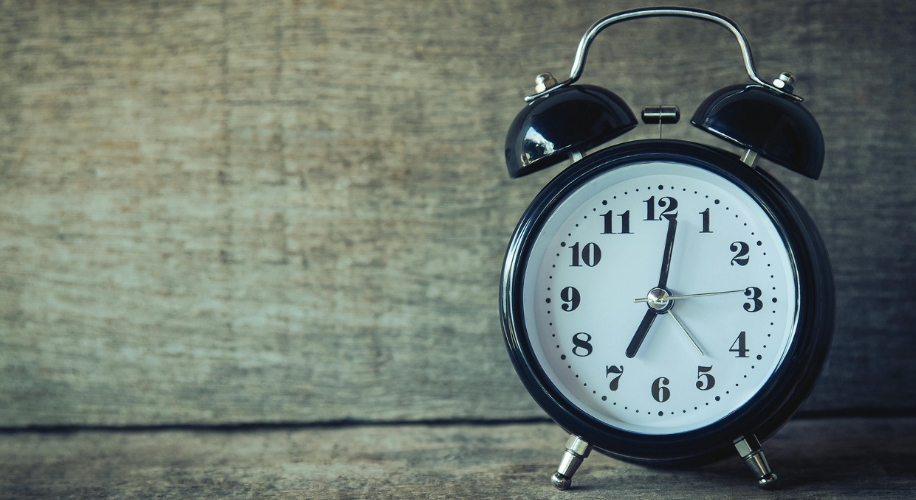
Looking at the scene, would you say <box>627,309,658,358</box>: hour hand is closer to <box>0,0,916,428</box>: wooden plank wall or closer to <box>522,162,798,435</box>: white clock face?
<box>522,162,798,435</box>: white clock face

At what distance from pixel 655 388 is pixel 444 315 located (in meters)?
0.43

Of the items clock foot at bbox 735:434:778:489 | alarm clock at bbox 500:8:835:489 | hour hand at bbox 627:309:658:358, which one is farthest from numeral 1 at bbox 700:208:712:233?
clock foot at bbox 735:434:778:489

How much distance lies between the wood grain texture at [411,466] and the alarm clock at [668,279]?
62mm

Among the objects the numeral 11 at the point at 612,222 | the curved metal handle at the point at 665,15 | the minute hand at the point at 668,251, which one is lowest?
the minute hand at the point at 668,251

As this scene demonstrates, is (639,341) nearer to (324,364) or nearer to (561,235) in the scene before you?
(561,235)

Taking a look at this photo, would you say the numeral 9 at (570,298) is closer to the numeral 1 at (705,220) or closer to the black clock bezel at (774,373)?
the black clock bezel at (774,373)

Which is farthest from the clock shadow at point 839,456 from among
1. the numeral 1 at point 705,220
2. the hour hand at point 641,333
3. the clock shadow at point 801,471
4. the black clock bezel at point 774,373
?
the numeral 1 at point 705,220

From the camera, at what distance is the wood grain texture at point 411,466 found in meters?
0.87

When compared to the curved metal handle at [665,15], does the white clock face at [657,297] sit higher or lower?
lower

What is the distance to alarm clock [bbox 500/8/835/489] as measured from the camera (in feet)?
2.70

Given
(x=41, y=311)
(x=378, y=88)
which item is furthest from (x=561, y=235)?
(x=41, y=311)

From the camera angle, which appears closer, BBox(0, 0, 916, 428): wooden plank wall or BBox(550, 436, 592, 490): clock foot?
BBox(550, 436, 592, 490): clock foot

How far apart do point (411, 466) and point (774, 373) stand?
0.52 m

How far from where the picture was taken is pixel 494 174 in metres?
1.16
